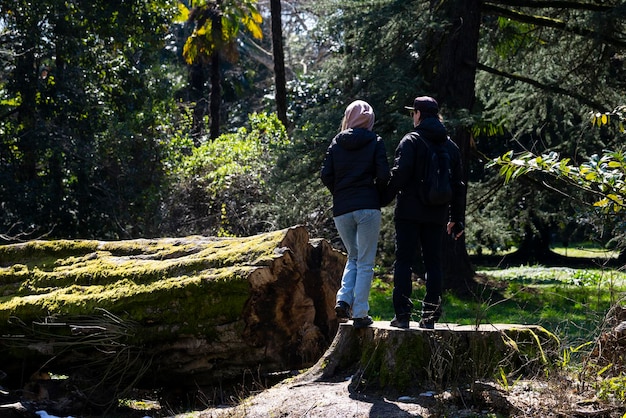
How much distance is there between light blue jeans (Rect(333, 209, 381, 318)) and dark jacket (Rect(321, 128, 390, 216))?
0.08 meters

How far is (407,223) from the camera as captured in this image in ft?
23.1

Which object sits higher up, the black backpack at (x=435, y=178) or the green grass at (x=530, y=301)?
the black backpack at (x=435, y=178)

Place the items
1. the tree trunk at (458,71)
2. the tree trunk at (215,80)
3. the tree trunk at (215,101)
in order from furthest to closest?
the tree trunk at (215,101)
the tree trunk at (215,80)
the tree trunk at (458,71)

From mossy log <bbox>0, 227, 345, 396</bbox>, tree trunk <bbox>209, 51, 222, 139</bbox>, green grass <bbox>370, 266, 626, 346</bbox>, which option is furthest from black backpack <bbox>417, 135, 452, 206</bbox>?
tree trunk <bbox>209, 51, 222, 139</bbox>

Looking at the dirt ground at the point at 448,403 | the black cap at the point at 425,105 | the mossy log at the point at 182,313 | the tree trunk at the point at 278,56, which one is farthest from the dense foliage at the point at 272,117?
the dirt ground at the point at 448,403

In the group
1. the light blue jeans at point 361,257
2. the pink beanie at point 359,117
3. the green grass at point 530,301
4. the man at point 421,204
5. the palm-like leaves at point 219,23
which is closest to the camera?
the man at point 421,204

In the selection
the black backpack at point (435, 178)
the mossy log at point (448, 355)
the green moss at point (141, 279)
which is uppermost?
the black backpack at point (435, 178)

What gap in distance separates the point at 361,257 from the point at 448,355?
112 centimetres

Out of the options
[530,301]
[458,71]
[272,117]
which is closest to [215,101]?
[272,117]

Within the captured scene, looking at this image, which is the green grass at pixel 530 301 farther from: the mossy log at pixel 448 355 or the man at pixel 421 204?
the mossy log at pixel 448 355

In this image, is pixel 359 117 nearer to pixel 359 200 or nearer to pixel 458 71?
pixel 359 200

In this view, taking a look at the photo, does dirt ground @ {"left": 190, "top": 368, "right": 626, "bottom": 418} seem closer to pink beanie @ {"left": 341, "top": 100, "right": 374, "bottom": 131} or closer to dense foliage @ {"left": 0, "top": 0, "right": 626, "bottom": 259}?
pink beanie @ {"left": 341, "top": 100, "right": 374, "bottom": 131}

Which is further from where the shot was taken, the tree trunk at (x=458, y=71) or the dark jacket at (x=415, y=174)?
the tree trunk at (x=458, y=71)

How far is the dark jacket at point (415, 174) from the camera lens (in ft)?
22.9
